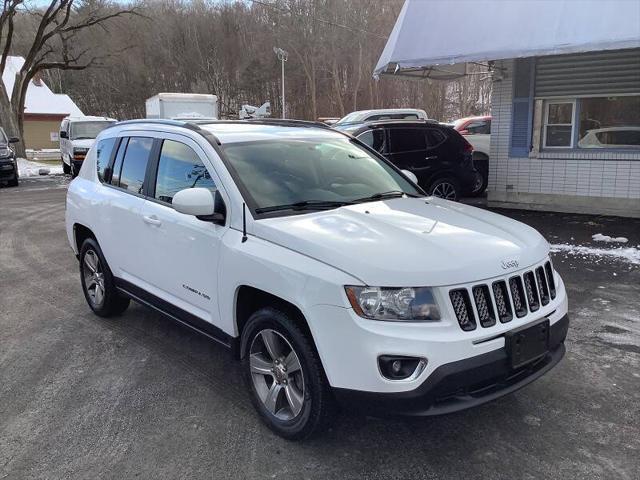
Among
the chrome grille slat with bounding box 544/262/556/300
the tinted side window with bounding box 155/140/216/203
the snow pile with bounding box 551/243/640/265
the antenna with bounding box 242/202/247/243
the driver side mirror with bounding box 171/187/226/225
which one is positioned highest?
the tinted side window with bounding box 155/140/216/203

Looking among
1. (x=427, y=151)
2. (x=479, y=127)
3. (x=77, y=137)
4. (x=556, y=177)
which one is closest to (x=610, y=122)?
(x=556, y=177)

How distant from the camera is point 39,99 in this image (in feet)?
151

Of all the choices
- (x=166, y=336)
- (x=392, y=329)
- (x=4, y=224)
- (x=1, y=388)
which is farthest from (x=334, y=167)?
(x=4, y=224)

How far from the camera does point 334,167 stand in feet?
13.7

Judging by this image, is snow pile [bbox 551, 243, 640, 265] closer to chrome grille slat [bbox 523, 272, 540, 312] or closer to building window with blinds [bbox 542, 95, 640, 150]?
building window with blinds [bbox 542, 95, 640, 150]

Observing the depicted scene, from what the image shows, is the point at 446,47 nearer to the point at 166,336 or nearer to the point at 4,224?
the point at 166,336

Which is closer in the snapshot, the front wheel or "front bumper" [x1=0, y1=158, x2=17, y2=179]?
the front wheel

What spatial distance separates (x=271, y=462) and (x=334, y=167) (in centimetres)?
214

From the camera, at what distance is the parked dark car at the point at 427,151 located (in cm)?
1025

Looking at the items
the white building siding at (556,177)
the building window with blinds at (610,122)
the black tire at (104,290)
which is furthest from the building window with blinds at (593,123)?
the black tire at (104,290)

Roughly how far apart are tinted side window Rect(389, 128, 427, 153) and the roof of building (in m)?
41.8

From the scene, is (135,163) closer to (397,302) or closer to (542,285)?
(397,302)

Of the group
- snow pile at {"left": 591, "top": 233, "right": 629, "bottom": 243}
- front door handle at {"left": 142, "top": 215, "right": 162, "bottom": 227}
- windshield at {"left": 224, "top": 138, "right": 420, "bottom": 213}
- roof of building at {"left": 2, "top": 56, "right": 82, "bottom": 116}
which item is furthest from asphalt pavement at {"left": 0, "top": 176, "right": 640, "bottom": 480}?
roof of building at {"left": 2, "top": 56, "right": 82, "bottom": 116}

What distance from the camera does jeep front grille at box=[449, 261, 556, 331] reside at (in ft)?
9.04
